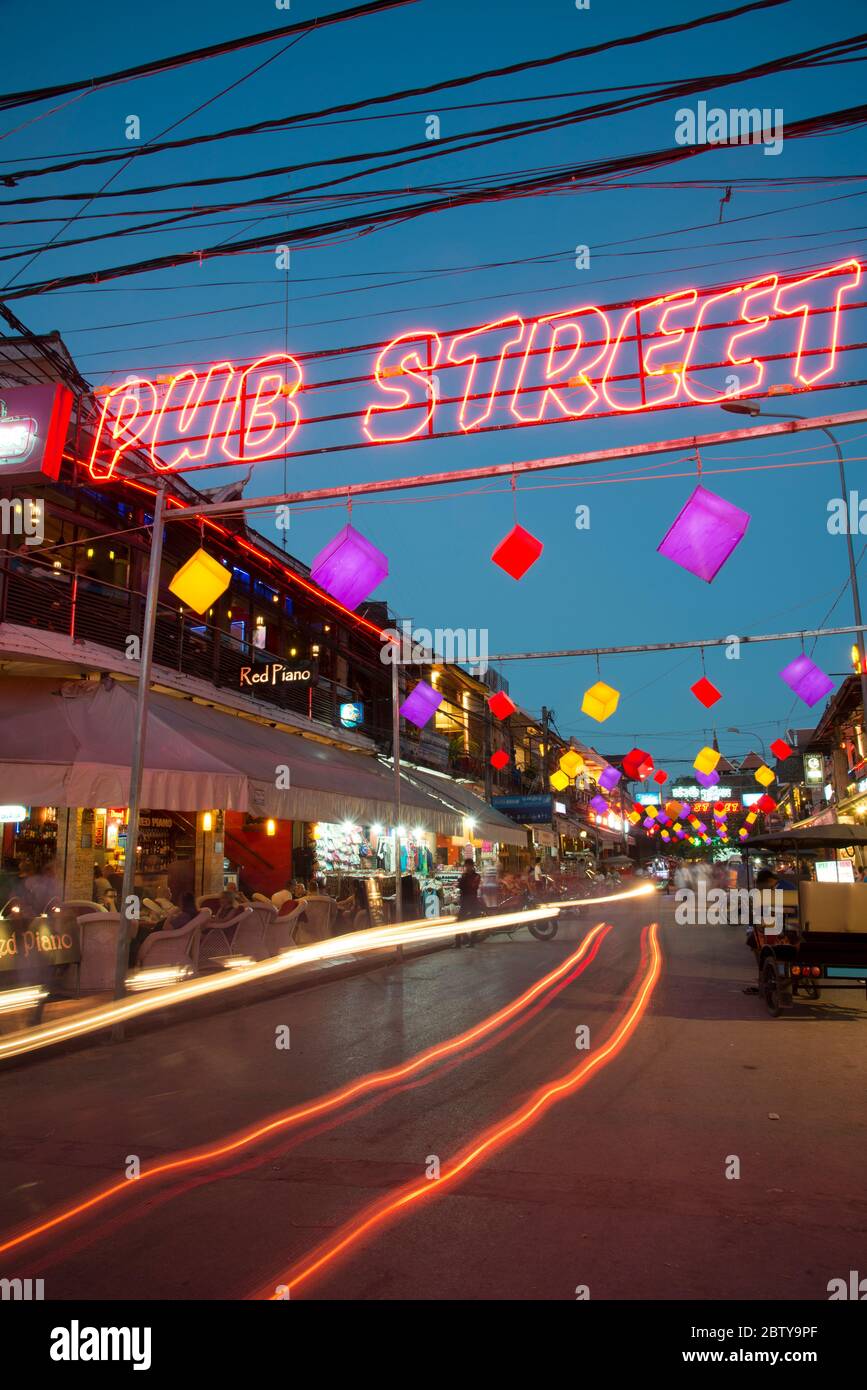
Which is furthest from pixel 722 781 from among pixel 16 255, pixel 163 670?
pixel 16 255

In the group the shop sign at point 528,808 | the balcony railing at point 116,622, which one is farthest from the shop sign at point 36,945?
the shop sign at point 528,808

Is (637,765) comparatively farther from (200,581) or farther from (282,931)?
(200,581)

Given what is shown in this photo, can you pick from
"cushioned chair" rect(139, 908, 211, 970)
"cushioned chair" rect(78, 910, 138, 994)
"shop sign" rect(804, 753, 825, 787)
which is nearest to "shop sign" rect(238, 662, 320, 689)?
"cushioned chair" rect(139, 908, 211, 970)

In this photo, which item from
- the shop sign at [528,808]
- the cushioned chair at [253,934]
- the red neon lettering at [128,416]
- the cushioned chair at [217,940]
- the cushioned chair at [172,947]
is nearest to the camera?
the red neon lettering at [128,416]

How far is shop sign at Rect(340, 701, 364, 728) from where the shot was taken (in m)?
27.4

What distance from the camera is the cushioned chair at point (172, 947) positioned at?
41.9 feet

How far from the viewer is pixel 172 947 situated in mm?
13047

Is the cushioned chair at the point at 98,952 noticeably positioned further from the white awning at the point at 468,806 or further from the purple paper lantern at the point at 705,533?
the white awning at the point at 468,806

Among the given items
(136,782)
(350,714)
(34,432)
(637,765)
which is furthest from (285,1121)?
(637,765)

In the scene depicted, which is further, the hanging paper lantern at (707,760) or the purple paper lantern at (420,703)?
the hanging paper lantern at (707,760)

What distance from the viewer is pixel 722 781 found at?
119m

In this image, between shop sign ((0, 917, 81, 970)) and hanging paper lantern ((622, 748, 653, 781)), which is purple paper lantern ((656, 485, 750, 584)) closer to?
shop sign ((0, 917, 81, 970))

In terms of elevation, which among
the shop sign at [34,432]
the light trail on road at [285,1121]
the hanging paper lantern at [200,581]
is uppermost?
the shop sign at [34,432]

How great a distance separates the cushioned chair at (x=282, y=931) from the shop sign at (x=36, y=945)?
4764mm
